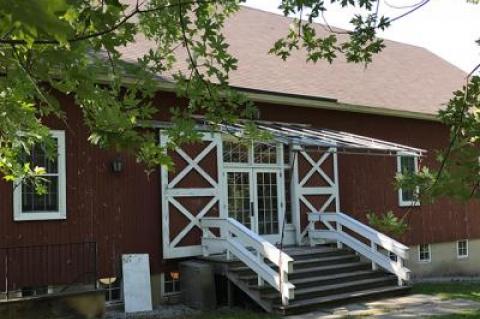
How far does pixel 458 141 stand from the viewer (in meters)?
4.70

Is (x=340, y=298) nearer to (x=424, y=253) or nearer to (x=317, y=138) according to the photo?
(x=317, y=138)

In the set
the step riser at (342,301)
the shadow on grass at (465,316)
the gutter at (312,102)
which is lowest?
the shadow on grass at (465,316)

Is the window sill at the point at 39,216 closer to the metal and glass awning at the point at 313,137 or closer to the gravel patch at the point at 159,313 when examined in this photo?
the gravel patch at the point at 159,313

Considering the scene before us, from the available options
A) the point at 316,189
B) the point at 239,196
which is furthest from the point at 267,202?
the point at 316,189

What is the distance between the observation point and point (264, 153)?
46.0 ft

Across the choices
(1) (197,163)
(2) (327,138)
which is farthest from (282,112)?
(1) (197,163)

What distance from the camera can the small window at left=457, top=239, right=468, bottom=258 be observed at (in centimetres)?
1863

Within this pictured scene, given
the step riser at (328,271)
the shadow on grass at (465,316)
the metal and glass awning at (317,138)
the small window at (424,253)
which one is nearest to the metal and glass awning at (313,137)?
the metal and glass awning at (317,138)

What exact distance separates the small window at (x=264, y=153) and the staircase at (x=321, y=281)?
82.2 inches

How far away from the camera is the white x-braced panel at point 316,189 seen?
14305 millimetres

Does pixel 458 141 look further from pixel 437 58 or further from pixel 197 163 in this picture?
pixel 437 58

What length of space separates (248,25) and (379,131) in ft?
17.1

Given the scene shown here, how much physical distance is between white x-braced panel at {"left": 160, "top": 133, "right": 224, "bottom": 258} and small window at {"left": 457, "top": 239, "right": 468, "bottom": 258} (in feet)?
30.2

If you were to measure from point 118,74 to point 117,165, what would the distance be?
6.28 metres
